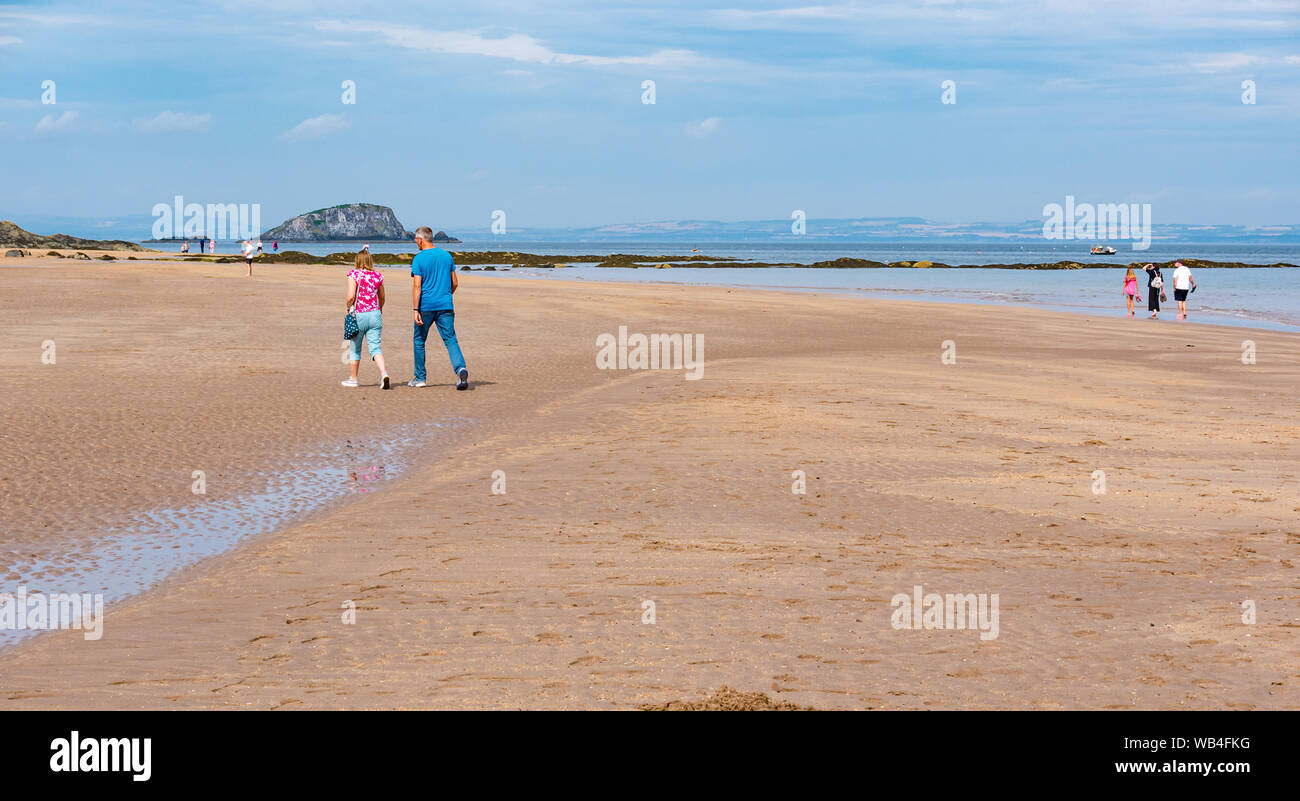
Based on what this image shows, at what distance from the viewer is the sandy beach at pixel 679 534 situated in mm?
5434

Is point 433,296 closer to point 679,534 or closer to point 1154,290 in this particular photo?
point 679,534

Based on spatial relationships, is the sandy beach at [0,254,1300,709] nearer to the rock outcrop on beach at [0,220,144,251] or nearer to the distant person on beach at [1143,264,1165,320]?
the distant person on beach at [1143,264,1165,320]

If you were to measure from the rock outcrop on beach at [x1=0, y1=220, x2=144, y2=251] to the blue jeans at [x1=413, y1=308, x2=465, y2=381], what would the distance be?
106 m

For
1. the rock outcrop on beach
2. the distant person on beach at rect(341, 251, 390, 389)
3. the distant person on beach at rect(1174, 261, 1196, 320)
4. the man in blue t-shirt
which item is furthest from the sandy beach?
the rock outcrop on beach

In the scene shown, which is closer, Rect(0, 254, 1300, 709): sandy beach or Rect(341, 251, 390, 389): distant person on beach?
Rect(0, 254, 1300, 709): sandy beach

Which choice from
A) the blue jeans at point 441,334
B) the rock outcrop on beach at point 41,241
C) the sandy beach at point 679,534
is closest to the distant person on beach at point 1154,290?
the sandy beach at point 679,534

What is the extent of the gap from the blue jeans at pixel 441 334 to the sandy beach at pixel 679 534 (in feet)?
1.63

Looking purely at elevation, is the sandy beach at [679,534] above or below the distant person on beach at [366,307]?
below

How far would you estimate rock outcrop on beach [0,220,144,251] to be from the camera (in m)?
114

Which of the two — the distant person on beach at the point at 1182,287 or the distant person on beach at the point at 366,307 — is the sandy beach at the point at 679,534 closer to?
the distant person on beach at the point at 366,307

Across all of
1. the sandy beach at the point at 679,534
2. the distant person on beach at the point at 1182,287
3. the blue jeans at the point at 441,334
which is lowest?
the sandy beach at the point at 679,534

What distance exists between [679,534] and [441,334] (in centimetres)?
881

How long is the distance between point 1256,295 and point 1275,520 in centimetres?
4981

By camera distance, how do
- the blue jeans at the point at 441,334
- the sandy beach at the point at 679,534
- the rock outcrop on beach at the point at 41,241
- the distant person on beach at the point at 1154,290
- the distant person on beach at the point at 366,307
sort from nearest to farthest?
the sandy beach at the point at 679,534
the distant person on beach at the point at 366,307
the blue jeans at the point at 441,334
the distant person on beach at the point at 1154,290
the rock outcrop on beach at the point at 41,241
